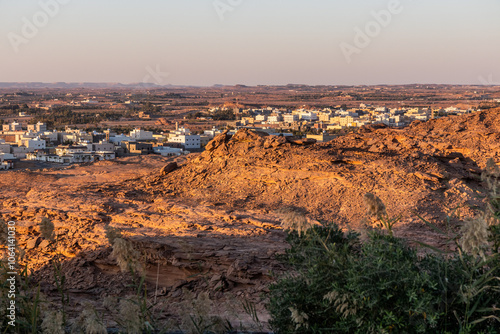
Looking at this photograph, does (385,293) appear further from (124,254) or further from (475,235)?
(124,254)

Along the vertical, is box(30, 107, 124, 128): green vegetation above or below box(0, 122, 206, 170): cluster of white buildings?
below

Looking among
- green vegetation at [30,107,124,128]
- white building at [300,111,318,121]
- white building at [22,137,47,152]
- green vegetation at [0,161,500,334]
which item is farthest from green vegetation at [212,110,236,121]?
green vegetation at [0,161,500,334]

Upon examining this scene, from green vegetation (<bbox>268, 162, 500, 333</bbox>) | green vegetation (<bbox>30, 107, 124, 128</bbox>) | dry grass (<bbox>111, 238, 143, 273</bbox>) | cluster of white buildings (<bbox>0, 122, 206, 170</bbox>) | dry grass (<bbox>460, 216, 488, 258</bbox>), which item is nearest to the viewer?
dry grass (<bbox>460, 216, 488, 258</bbox>)

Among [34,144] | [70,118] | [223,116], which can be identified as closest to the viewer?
[34,144]

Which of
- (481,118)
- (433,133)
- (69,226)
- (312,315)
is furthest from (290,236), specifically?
(481,118)

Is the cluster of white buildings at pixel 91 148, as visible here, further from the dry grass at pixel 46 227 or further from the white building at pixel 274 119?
the white building at pixel 274 119

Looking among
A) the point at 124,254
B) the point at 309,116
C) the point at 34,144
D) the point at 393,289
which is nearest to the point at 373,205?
the point at 393,289

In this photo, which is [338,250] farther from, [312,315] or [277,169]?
[277,169]

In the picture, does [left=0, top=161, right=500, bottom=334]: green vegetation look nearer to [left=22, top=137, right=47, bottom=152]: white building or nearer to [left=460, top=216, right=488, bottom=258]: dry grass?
[left=460, top=216, right=488, bottom=258]: dry grass
